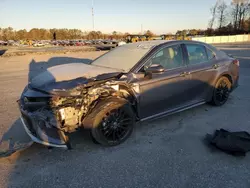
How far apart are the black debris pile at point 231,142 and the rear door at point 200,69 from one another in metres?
1.11

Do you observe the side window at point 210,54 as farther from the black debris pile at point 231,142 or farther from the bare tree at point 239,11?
the bare tree at point 239,11

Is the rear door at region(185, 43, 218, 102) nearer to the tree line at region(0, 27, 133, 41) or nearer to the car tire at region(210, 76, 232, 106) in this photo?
the car tire at region(210, 76, 232, 106)

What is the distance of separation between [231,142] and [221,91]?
2.03 meters

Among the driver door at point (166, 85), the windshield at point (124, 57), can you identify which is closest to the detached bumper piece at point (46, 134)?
the driver door at point (166, 85)

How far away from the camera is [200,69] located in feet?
Answer: 13.7

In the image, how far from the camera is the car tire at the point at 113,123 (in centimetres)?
305

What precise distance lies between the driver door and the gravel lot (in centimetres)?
43

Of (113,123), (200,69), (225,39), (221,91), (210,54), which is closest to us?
(113,123)

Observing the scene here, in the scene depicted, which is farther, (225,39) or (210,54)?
(225,39)

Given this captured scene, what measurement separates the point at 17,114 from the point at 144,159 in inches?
129

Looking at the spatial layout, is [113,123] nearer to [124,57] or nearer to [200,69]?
[124,57]

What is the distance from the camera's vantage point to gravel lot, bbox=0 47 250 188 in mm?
2469

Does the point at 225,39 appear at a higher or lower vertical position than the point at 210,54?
higher

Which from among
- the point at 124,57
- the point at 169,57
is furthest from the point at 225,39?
the point at 124,57
